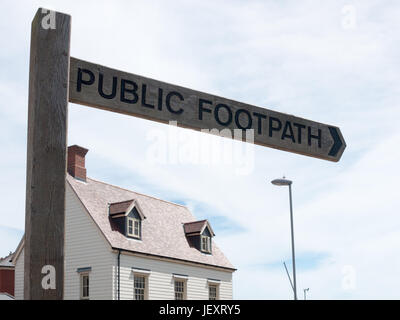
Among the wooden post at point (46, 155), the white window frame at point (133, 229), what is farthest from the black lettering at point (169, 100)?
the white window frame at point (133, 229)

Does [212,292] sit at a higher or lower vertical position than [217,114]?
lower

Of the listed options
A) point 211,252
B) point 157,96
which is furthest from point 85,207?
point 157,96

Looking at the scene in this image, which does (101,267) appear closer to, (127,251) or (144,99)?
(127,251)

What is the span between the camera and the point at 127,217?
27156mm

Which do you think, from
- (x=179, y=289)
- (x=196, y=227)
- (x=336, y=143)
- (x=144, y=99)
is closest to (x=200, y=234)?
(x=196, y=227)

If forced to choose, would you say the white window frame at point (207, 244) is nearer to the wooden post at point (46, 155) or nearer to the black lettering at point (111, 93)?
the black lettering at point (111, 93)

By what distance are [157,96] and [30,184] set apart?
1083 mm

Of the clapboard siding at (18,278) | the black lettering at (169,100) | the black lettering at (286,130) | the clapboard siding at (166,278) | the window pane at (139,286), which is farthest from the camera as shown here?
the clapboard siding at (18,278)

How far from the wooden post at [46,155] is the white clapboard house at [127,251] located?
2222cm

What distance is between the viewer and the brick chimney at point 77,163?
2819 centimetres

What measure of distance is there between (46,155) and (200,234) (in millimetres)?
28481

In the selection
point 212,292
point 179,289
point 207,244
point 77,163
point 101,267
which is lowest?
point 212,292
